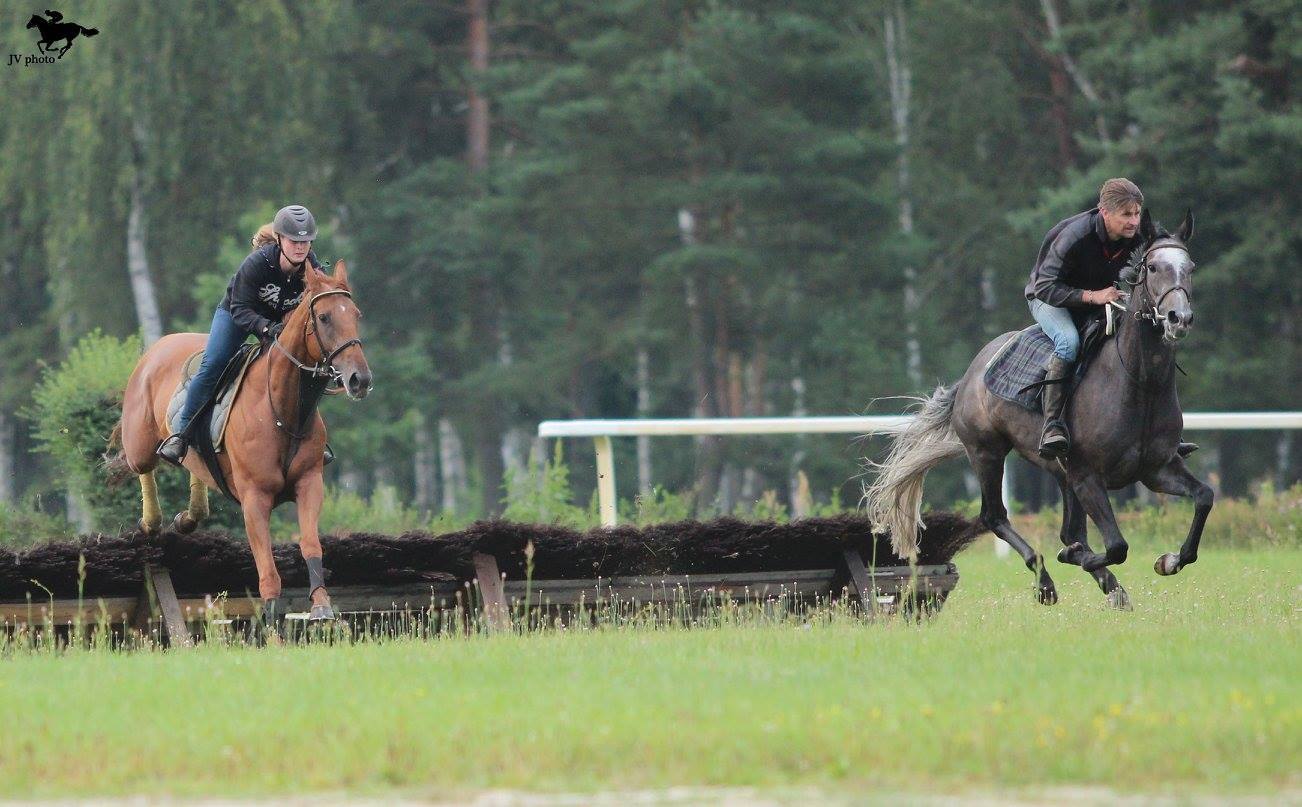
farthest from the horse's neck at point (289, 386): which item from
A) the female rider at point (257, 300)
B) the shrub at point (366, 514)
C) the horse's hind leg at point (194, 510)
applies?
the shrub at point (366, 514)

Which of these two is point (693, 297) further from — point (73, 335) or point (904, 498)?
point (904, 498)

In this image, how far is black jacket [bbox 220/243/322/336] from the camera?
37.5 feet

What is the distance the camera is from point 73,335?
1513 inches

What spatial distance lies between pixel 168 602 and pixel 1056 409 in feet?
17.3

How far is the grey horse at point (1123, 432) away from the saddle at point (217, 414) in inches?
158

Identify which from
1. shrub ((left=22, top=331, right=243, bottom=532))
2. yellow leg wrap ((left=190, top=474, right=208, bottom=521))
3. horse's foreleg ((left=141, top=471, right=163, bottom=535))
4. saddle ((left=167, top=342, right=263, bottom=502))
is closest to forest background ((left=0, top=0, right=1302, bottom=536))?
shrub ((left=22, top=331, right=243, bottom=532))

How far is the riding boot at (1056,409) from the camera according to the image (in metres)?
11.4

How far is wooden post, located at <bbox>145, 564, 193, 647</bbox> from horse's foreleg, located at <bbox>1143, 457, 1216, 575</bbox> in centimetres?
547

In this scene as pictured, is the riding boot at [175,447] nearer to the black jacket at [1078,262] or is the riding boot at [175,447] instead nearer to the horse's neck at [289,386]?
the horse's neck at [289,386]

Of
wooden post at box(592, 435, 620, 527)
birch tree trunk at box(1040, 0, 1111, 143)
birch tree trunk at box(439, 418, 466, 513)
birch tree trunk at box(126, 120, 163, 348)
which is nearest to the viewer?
wooden post at box(592, 435, 620, 527)

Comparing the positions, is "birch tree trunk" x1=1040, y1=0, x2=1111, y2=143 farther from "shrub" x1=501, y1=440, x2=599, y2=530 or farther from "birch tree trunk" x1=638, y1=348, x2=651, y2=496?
"shrub" x1=501, y1=440, x2=599, y2=530

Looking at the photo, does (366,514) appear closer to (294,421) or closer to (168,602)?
(294,421)

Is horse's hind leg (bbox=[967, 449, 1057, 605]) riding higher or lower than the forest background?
lower

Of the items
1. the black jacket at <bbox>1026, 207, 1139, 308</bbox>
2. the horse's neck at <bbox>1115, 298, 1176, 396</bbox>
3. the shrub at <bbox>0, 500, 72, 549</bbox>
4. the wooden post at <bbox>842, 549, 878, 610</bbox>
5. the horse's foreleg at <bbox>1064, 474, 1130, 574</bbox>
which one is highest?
the black jacket at <bbox>1026, 207, 1139, 308</bbox>
